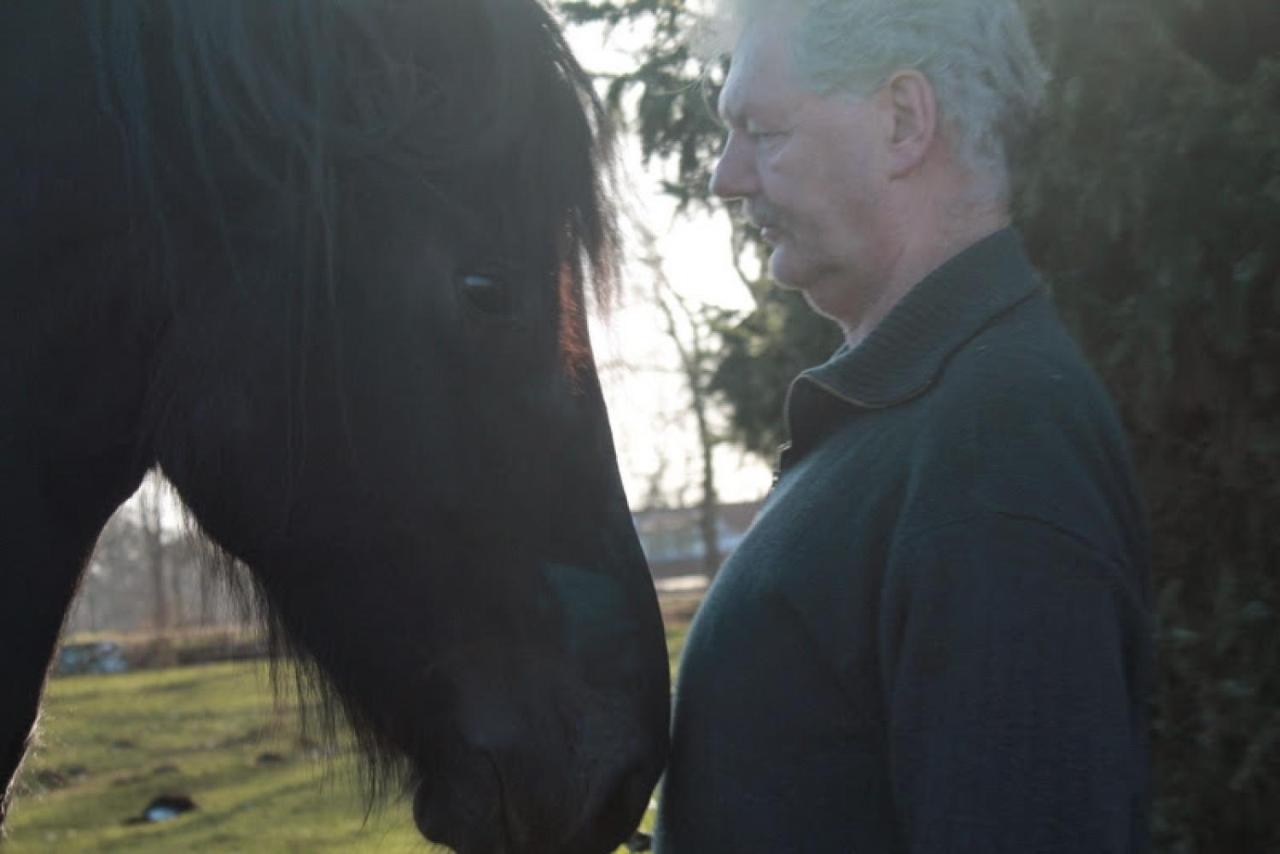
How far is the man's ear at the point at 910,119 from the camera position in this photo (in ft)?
5.64

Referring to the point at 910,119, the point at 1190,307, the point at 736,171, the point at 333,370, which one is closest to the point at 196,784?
the point at 1190,307

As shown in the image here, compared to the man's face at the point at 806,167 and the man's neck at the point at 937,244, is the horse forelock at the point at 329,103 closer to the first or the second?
the man's face at the point at 806,167

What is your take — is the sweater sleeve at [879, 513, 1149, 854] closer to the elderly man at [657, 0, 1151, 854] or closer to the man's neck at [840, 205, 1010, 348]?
the elderly man at [657, 0, 1151, 854]

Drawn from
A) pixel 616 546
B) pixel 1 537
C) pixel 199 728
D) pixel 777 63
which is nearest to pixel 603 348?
pixel 616 546

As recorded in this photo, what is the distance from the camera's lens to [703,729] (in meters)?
1.74

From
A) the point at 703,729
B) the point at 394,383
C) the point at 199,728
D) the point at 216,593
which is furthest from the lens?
the point at 199,728

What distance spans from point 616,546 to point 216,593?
0.69 meters

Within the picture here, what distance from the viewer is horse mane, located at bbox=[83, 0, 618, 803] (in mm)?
1868

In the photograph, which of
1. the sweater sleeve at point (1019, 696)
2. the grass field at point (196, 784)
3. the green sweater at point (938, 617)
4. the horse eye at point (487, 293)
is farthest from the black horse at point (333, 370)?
the sweater sleeve at point (1019, 696)

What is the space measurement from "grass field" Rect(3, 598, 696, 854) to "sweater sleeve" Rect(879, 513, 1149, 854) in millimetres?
1017

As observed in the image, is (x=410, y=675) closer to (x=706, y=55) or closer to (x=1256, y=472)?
(x=706, y=55)

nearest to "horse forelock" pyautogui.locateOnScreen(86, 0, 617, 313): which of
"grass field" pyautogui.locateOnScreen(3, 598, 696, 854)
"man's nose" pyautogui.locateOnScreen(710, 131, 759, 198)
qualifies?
"man's nose" pyautogui.locateOnScreen(710, 131, 759, 198)

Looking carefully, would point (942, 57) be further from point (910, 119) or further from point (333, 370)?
point (333, 370)

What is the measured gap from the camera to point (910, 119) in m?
1.74
